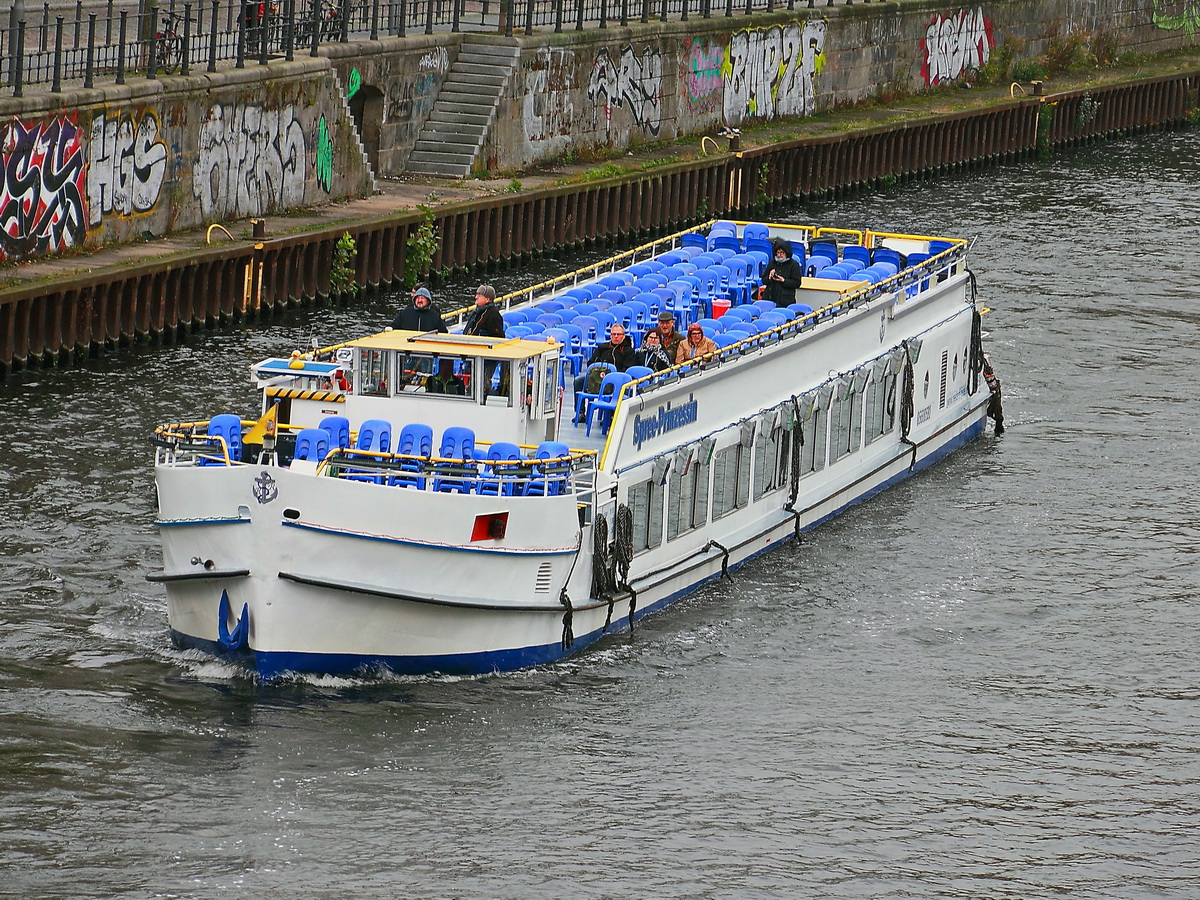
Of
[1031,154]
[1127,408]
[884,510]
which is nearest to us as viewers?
[884,510]

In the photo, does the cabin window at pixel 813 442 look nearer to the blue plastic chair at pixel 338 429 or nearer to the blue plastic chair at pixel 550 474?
the blue plastic chair at pixel 550 474

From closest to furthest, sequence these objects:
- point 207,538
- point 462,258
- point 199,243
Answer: point 207,538 < point 199,243 < point 462,258

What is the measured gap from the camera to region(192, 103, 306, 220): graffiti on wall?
55.3m

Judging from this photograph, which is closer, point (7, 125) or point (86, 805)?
point (86, 805)

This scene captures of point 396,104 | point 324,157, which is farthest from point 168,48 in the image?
point 396,104

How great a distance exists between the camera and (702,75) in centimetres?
7631

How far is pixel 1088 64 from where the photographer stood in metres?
101

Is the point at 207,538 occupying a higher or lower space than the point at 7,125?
lower

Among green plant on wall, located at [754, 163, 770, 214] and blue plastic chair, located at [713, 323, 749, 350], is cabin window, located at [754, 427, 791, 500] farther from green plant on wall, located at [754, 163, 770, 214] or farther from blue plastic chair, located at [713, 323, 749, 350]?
green plant on wall, located at [754, 163, 770, 214]

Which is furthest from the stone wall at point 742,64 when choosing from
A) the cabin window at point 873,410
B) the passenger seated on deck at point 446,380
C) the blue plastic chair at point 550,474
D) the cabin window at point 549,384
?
the blue plastic chair at point 550,474

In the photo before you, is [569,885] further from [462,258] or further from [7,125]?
[462,258]

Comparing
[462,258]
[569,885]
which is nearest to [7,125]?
[462,258]

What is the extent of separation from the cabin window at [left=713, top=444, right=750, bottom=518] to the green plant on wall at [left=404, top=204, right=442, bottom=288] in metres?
23.9

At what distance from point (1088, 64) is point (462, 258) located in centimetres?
4983
